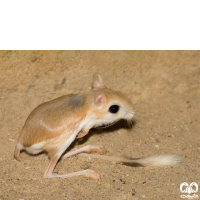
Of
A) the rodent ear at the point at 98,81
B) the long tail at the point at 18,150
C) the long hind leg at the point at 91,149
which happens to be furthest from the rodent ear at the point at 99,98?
the long tail at the point at 18,150

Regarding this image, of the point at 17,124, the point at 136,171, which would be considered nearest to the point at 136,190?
the point at 136,171

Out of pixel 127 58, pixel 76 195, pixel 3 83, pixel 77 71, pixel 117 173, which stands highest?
pixel 127 58

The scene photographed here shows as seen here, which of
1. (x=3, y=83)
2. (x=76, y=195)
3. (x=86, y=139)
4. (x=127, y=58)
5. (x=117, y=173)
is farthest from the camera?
(x=127, y=58)

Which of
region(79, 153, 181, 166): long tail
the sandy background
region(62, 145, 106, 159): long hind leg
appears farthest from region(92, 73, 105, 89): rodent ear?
region(79, 153, 181, 166): long tail

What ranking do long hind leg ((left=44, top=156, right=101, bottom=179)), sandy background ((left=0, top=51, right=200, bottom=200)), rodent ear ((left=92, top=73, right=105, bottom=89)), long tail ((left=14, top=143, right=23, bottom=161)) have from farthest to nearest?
rodent ear ((left=92, top=73, right=105, bottom=89)), long tail ((left=14, top=143, right=23, bottom=161)), long hind leg ((left=44, top=156, right=101, bottom=179)), sandy background ((left=0, top=51, right=200, bottom=200))

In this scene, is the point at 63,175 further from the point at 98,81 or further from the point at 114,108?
the point at 98,81

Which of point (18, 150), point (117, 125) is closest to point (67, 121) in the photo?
point (18, 150)

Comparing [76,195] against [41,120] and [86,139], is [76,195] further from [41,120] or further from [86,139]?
[86,139]

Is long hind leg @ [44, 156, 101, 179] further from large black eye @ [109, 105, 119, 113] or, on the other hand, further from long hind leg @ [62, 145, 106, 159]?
large black eye @ [109, 105, 119, 113]
